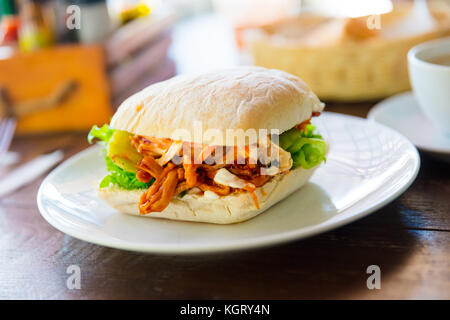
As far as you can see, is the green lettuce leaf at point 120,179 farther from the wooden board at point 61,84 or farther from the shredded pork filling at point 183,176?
the wooden board at point 61,84

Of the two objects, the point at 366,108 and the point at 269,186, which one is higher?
the point at 269,186

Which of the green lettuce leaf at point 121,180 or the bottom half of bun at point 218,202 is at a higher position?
the green lettuce leaf at point 121,180

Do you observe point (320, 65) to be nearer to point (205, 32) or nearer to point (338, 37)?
point (338, 37)

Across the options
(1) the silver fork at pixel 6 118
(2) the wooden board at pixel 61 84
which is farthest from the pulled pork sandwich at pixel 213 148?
(1) the silver fork at pixel 6 118

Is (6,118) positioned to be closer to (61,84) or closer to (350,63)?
(61,84)

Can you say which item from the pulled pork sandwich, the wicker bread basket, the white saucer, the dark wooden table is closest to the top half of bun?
the pulled pork sandwich
